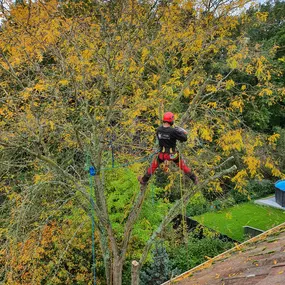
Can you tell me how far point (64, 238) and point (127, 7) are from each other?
5.45 metres

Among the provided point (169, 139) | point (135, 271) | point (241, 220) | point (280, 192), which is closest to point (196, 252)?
point (241, 220)

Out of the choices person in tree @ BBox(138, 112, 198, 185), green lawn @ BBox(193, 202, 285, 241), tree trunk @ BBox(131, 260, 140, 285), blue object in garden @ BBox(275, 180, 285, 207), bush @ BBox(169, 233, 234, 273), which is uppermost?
person in tree @ BBox(138, 112, 198, 185)

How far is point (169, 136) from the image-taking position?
406 centimetres

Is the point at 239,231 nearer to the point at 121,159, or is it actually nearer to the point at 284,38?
the point at 121,159

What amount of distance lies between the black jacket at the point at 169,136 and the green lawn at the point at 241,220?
8444 mm

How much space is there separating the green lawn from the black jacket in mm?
8444

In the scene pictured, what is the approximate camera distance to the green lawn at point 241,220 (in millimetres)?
12016

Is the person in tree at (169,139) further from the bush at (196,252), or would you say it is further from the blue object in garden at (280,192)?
the blue object in garden at (280,192)

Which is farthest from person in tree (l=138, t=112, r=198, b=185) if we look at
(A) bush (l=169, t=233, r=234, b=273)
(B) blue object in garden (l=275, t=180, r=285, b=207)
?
(B) blue object in garden (l=275, t=180, r=285, b=207)

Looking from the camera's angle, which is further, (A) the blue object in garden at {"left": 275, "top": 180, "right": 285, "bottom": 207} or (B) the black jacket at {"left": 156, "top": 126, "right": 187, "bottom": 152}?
(A) the blue object in garden at {"left": 275, "top": 180, "right": 285, "bottom": 207}

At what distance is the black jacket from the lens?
397 cm

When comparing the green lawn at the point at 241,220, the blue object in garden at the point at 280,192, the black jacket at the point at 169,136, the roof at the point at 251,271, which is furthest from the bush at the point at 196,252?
the black jacket at the point at 169,136

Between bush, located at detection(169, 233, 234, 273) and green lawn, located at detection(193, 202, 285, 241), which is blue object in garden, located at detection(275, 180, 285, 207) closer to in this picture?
green lawn, located at detection(193, 202, 285, 241)

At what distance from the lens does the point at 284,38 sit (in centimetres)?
1859
